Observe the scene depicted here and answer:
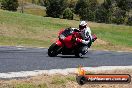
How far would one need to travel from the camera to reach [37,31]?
43594 mm

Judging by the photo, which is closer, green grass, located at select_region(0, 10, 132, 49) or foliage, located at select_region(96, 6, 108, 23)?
green grass, located at select_region(0, 10, 132, 49)

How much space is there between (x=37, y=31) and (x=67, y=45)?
81.6 feet

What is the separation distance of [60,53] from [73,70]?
5403 millimetres

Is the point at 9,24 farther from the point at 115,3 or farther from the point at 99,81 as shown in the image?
the point at 115,3

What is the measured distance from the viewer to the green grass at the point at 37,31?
3675 centimetres

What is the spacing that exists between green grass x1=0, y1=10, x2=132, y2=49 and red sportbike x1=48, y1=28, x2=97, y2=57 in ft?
45.4

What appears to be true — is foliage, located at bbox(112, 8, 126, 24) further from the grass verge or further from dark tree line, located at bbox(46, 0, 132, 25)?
the grass verge

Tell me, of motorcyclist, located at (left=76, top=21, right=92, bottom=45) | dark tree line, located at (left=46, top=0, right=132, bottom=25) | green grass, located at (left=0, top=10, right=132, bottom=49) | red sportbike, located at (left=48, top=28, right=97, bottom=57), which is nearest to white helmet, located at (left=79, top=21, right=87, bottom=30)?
motorcyclist, located at (left=76, top=21, right=92, bottom=45)

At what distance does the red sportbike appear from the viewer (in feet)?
61.1

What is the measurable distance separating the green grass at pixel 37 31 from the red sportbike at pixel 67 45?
1384 cm

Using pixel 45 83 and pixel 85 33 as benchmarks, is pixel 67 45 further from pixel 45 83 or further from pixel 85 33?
pixel 45 83

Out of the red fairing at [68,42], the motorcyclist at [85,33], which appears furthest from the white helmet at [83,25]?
the red fairing at [68,42]

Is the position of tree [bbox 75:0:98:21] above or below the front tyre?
below

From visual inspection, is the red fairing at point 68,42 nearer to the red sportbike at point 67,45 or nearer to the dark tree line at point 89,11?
the red sportbike at point 67,45
